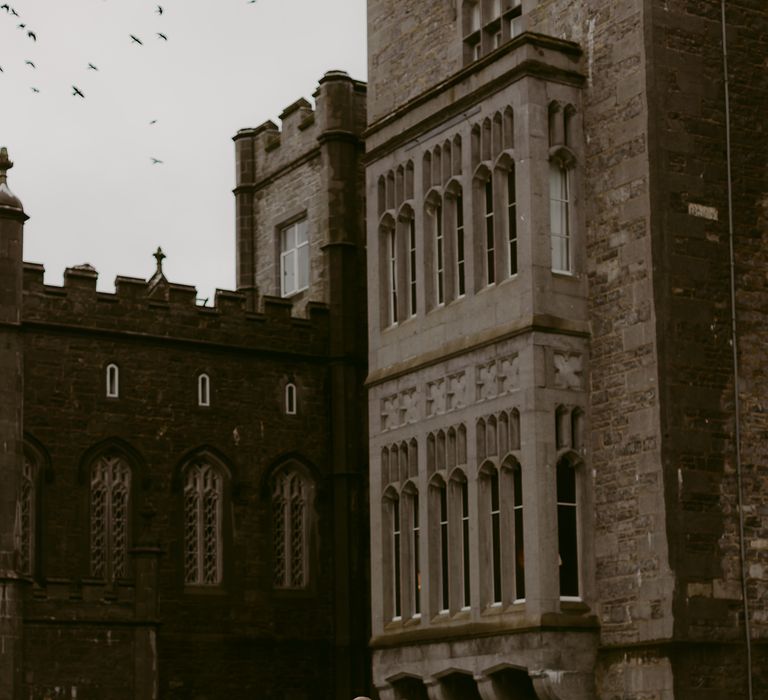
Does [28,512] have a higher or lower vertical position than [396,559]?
higher

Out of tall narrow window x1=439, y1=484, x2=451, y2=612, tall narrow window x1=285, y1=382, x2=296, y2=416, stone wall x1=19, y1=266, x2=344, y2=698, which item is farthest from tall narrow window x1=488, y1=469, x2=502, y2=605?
tall narrow window x1=285, y1=382, x2=296, y2=416

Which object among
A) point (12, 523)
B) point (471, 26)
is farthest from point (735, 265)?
point (12, 523)

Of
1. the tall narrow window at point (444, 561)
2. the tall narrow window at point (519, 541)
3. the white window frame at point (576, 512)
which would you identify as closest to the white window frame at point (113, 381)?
the tall narrow window at point (444, 561)

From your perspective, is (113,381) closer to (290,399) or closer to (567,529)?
(290,399)

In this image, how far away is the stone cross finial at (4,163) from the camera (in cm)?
3138

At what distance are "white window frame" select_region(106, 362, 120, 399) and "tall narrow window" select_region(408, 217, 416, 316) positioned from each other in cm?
751

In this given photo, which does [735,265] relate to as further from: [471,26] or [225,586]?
[225,586]

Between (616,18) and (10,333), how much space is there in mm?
10777

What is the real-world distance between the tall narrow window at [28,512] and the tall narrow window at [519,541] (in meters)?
10.4

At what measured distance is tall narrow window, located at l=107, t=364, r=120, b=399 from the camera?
1346 inches

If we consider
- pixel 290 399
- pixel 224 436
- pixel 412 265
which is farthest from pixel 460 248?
pixel 290 399

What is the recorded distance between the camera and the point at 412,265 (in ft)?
94.6

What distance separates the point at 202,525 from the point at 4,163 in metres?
7.51

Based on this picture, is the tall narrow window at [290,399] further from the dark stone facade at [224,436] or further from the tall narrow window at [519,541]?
the tall narrow window at [519,541]
